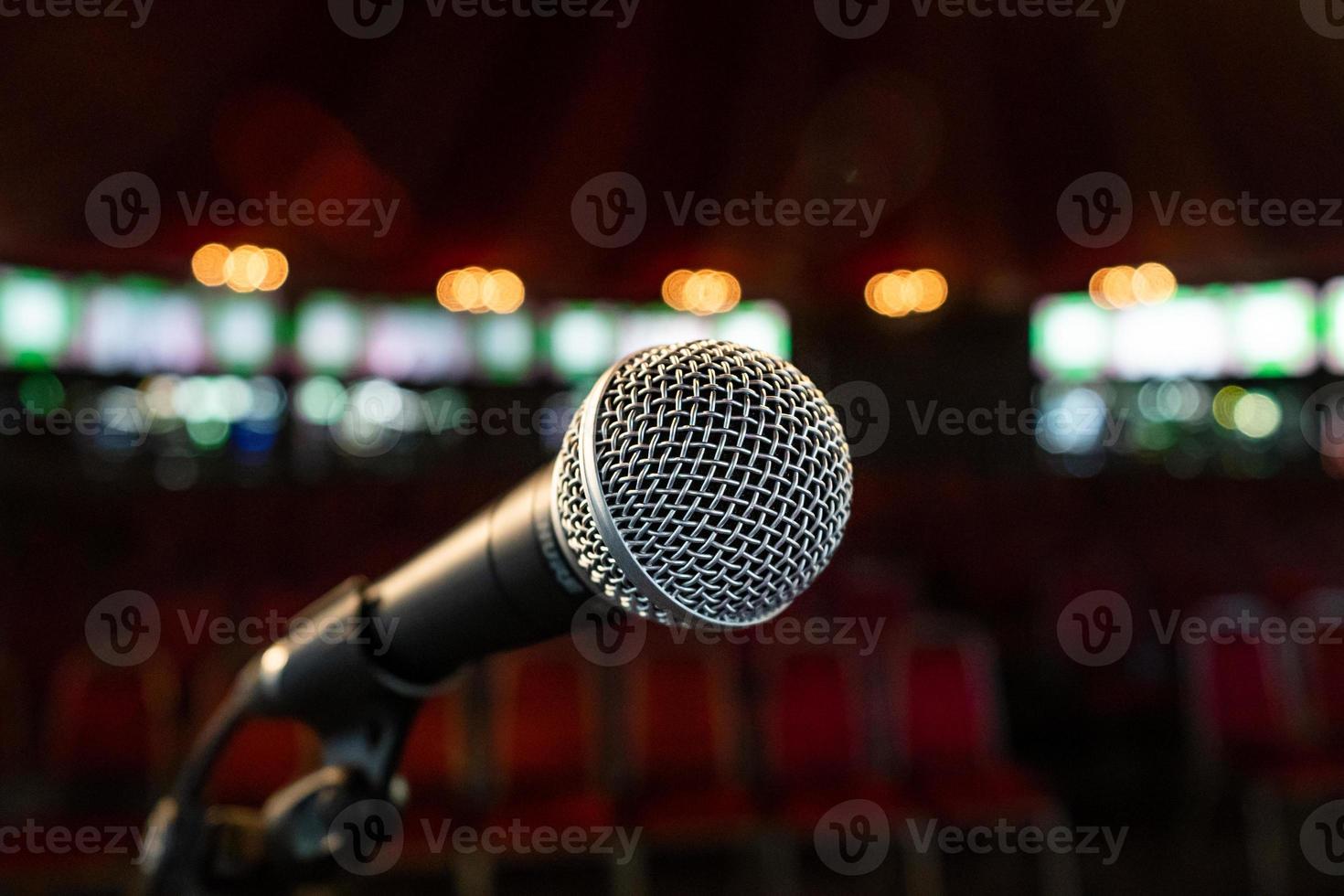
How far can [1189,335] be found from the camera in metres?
12.2

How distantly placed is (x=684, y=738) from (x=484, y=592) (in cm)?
261

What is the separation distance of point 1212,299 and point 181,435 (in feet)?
39.7

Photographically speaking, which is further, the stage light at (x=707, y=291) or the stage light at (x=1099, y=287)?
the stage light at (x=707, y=291)

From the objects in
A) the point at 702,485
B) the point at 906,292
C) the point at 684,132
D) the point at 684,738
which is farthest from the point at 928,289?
the point at 702,485

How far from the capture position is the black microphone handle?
2.11ft

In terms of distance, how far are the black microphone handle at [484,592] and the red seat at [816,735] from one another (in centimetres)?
246

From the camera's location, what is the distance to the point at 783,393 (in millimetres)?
680

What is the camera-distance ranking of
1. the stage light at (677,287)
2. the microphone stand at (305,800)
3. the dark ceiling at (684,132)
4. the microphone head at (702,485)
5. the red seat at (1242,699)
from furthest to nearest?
the stage light at (677,287) < the dark ceiling at (684,132) < the red seat at (1242,699) < the microphone stand at (305,800) < the microphone head at (702,485)

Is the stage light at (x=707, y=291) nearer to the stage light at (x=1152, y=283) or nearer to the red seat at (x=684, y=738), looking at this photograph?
the stage light at (x=1152, y=283)

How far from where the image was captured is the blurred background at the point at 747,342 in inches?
123

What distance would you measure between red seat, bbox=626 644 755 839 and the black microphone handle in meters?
2.36

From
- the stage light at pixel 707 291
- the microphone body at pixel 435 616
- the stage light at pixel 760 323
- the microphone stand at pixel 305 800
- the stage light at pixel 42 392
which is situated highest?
the stage light at pixel 707 291

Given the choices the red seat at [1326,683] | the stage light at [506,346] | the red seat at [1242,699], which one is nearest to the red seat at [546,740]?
the red seat at [1242,699]

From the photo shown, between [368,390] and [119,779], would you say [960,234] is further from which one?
[119,779]
